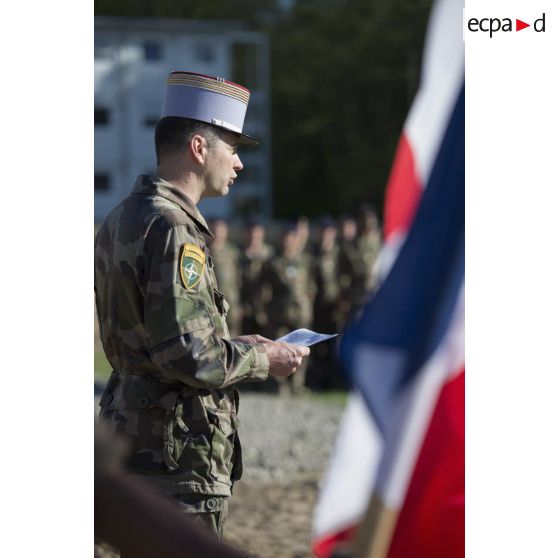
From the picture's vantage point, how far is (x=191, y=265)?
2.52 meters

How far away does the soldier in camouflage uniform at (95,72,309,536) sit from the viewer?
2494 millimetres

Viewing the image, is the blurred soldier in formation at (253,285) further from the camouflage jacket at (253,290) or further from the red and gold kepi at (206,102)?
the red and gold kepi at (206,102)

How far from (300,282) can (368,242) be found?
1062 mm

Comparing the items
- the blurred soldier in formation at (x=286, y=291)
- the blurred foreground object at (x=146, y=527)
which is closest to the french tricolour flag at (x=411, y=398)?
the blurred foreground object at (x=146, y=527)

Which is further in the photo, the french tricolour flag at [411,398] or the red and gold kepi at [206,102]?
the red and gold kepi at [206,102]

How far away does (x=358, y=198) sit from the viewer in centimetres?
3981

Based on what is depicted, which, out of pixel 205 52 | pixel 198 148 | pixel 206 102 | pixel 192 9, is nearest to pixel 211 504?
pixel 198 148

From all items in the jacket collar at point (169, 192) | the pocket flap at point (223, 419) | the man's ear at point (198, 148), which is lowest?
the pocket flap at point (223, 419)

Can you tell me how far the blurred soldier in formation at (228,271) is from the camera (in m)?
11.9

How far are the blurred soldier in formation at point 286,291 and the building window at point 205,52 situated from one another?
11.5 metres

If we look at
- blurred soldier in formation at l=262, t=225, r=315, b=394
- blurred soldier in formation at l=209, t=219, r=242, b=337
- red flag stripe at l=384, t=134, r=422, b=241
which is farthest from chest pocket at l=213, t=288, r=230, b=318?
blurred soldier in formation at l=262, t=225, r=315, b=394
